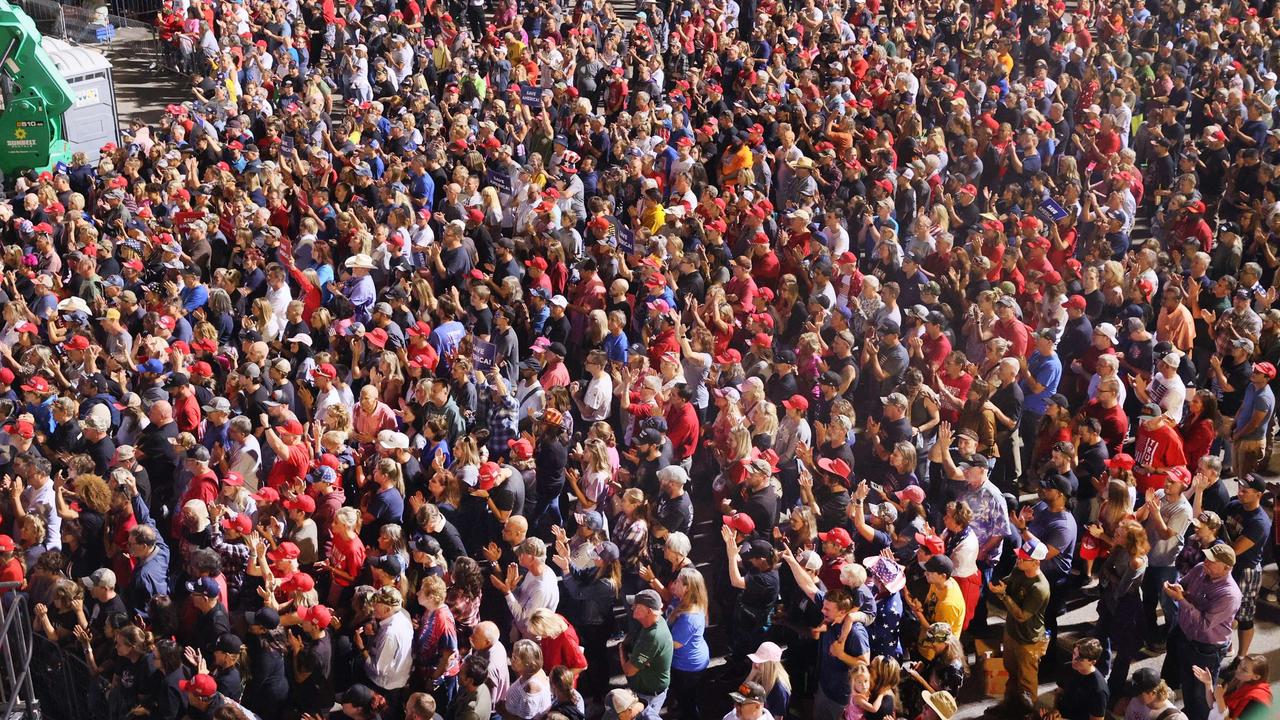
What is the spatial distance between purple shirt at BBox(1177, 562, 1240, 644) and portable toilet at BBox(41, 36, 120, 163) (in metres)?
15.8

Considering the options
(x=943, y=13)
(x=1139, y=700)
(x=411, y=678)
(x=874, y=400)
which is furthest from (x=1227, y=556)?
(x=943, y=13)

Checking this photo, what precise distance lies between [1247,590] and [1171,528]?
25.4 inches

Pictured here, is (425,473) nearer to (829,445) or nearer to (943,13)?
(829,445)

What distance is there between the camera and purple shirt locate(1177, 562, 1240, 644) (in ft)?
26.2

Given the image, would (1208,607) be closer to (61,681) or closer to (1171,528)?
(1171,528)

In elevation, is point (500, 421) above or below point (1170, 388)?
below

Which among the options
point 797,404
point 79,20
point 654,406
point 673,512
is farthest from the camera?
point 79,20

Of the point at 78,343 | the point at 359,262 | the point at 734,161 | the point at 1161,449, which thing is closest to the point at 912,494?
the point at 1161,449

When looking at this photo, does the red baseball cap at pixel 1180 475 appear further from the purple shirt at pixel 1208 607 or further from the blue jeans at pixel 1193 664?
the blue jeans at pixel 1193 664

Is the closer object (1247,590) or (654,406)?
(1247,590)

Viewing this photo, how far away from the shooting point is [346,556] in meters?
8.48

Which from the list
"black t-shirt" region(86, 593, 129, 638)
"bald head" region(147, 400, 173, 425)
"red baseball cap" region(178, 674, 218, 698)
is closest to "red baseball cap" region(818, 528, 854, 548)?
"red baseball cap" region(178, 674, 218, 698)

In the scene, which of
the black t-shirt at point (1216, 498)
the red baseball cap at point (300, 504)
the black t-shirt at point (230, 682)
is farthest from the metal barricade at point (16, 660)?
the black t-shirt at point (1216, 498)

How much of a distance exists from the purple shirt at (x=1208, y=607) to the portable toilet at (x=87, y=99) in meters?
15.8
